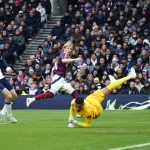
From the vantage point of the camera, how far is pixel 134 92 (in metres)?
21.9

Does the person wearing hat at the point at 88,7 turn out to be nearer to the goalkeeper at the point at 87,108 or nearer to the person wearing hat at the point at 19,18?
the person wearing hat at the point at 19,18

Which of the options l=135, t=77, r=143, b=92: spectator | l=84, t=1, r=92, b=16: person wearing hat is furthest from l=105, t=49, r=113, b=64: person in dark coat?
l=84, t=1, r=92, b=16: person wearing hat

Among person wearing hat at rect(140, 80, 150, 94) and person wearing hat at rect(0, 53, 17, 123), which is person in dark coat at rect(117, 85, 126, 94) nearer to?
person wearing hat at rect(140, 80, 150, 94)

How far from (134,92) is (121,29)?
15.8ft

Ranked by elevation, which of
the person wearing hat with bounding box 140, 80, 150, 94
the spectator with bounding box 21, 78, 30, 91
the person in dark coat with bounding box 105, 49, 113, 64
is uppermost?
the person in dark coat with bounding box 105, 49, 113, 64

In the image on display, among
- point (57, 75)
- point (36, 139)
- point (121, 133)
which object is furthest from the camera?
point (57, 75)

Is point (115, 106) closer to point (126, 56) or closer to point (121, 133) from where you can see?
point (126, 56)

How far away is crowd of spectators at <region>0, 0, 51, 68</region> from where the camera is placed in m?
28.2

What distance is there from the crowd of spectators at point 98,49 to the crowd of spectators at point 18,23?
1461 millimetres

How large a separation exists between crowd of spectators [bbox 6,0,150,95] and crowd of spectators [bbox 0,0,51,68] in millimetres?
1461

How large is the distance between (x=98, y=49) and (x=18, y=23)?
748 cm

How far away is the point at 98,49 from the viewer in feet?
81.1

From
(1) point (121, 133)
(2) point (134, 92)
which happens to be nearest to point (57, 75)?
(1) point (121, 133)

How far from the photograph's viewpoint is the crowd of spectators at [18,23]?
1108 inches
